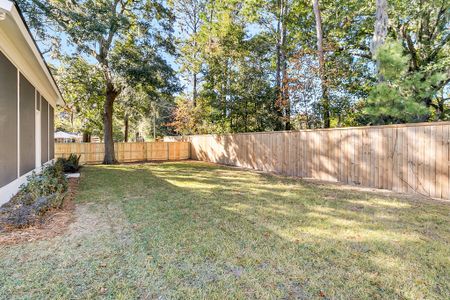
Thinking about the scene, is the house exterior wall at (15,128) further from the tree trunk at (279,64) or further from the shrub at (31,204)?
the tree trunk at (279,64)

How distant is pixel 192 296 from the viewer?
1956 mm

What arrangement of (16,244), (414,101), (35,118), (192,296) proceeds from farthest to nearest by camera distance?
(35,118)
(414,101)
(16,244)
(192,296)

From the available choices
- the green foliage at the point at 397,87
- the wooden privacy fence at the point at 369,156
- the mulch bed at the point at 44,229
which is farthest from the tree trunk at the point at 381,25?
the mulch bed at the point at 44,229

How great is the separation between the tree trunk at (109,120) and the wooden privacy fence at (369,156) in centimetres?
756

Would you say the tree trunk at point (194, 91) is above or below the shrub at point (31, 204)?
above

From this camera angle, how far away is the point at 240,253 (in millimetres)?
2684

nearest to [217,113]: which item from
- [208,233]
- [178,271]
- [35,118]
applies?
[35,118]

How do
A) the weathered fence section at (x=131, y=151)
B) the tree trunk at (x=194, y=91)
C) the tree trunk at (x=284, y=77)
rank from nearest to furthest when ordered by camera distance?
1. the tree trunk at (x=284, y=77)
2. the weathered fence section at (x=131, y=151)
3. the tree trunk at (x=194, y=91)

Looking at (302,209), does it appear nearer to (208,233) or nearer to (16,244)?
(208,233)

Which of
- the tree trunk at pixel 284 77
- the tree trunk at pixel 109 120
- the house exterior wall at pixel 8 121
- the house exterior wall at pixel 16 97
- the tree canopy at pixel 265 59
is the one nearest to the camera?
the house exterior wall at pixel 16 97

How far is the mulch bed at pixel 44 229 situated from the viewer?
299 centimetres

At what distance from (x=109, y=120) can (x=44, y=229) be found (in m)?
10.3

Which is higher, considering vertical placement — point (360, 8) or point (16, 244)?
point (360, 8)

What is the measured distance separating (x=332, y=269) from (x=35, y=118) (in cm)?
771
